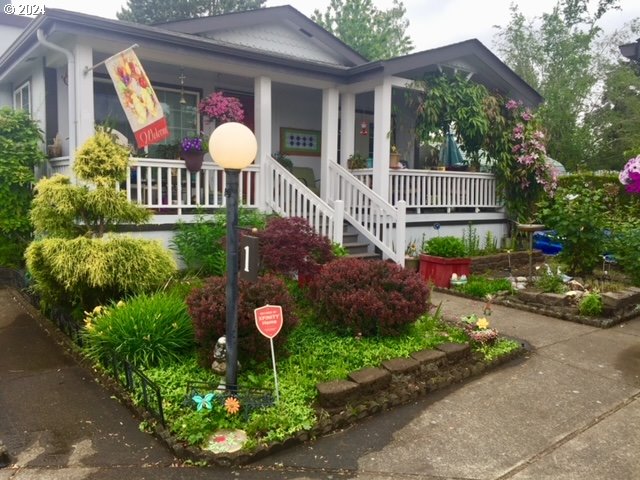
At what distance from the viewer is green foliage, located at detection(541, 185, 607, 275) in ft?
24.7

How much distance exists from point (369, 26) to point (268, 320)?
30774 mm

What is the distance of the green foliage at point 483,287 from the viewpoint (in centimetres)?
743

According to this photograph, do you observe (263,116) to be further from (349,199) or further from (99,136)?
(99,136)

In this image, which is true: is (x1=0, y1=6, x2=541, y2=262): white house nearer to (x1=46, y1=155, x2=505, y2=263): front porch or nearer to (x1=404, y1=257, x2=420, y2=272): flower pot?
(x1=46, y1=155, x2=505, y2=263): front porch

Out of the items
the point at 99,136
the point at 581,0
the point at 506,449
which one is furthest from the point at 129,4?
the point at 506,449

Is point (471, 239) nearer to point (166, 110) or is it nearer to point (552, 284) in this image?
point (552, 284)

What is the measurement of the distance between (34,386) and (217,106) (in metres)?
5.24

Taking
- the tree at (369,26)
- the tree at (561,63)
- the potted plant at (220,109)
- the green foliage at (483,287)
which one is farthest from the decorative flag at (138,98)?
the tree at (369,26)

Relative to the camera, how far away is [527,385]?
428 centimetres

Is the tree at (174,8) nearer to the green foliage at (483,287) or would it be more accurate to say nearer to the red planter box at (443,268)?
the red planter box at (443,268)

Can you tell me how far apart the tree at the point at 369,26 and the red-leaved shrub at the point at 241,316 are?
27.3 m

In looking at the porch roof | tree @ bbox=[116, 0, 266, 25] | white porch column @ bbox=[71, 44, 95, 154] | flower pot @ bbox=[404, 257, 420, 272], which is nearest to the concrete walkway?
white porch column @ bbox=[71, 44, 95, 154]

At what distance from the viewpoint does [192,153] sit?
7047mm

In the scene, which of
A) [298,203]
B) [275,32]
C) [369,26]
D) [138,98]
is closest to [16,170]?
[138,98]
